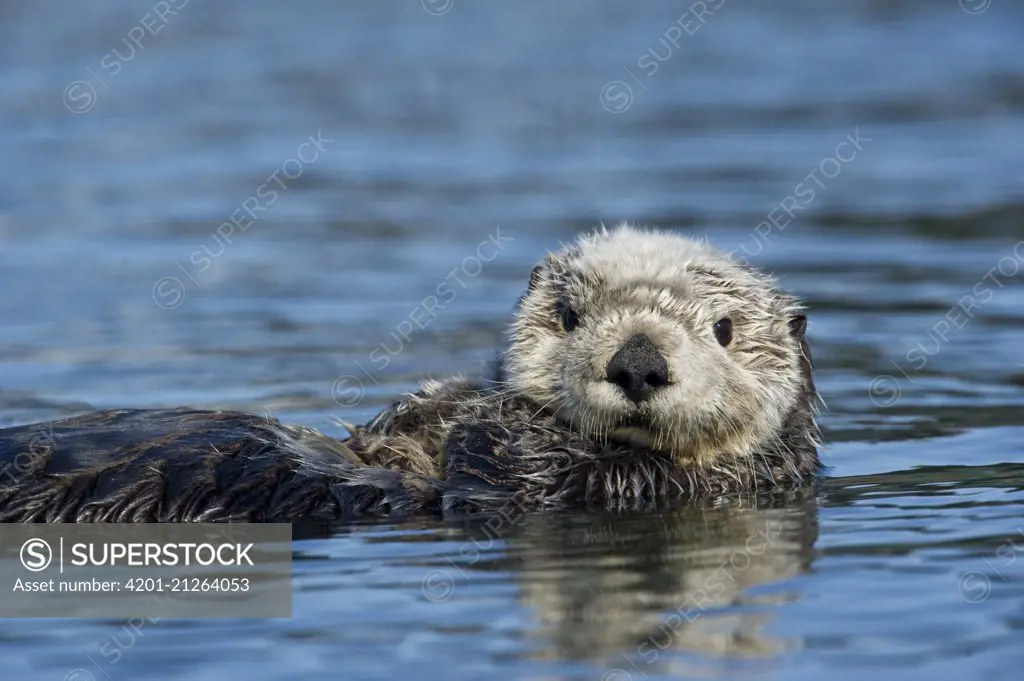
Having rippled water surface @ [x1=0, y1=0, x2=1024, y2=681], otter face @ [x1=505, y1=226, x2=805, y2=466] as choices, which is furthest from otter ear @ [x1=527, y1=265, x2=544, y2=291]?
rippled water surface @ [x1=0, y1=0, x2=1024, y2=681]

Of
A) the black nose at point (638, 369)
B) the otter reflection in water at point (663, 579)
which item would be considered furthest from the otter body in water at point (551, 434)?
the otter reflection in water at point (663, 579)

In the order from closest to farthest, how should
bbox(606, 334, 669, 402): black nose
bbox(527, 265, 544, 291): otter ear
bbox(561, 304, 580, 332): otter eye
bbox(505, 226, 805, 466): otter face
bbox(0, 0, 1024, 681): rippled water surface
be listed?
bbox(0, 0, 1024, 681): rippled water surface < bbox(606, 334, 669, 402): black nose < bbox(505, 226, 805, 466): otter face < bbox(561, 304, 580, 332): otter eye < bbox(527, 265, 544, 291): otter ear

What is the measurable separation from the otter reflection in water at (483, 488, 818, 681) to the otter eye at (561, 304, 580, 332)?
76 cm

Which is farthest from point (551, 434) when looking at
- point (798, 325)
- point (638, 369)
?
point (798, 325)

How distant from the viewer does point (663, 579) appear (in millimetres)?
5516

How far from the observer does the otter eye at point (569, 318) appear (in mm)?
6391

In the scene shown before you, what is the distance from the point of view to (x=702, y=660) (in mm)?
4637

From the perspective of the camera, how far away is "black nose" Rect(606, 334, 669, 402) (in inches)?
227

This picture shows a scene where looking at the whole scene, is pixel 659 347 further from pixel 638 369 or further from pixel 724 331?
pixel 724 331

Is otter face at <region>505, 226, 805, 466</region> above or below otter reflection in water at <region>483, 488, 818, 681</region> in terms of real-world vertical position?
above

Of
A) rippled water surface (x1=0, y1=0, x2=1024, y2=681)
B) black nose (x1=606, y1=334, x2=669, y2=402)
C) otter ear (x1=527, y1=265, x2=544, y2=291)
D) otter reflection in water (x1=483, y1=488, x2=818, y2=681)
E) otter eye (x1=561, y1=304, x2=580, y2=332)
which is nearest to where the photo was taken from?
otter reflection in water (x1=483, y1=488, x2=818, y2=681)

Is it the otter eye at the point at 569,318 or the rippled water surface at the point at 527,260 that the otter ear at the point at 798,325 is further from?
the otter eye at the point at 569,318

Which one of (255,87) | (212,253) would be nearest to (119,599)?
(212,253)

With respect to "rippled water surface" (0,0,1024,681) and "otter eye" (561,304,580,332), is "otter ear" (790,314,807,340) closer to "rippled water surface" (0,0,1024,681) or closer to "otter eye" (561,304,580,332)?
"rippled water surface" (0,0,1024,681)
